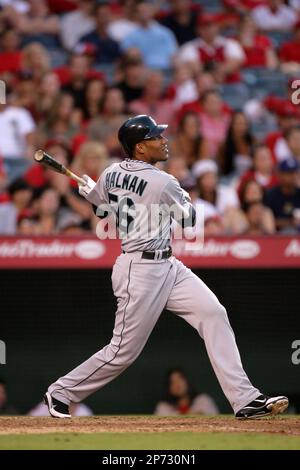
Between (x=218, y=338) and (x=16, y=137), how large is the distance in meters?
5.22

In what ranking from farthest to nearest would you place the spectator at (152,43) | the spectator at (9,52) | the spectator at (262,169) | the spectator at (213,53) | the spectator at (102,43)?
the spectator at (152,43)
the spectator at (102,43)
the spectator at (213,53)
the spectator at (9,52)
the spectator at (262,169)

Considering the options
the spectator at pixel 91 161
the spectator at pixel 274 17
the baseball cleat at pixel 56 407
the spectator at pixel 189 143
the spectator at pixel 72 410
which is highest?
the spectator at pixel 274 17

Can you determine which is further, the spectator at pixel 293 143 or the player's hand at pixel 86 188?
the spectator at pixel 293 143

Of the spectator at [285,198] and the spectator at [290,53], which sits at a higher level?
the spectator at [290,53]

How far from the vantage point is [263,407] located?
6305 millimetres

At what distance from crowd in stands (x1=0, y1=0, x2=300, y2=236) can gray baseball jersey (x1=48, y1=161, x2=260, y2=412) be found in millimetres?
2734

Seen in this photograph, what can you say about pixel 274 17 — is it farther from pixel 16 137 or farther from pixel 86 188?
pixel 86 188

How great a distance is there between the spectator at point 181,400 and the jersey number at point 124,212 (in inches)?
114

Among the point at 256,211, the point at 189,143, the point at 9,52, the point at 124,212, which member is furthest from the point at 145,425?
the point at 9,52

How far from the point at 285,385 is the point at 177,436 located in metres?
3.26

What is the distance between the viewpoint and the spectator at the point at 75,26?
12531 millimetres

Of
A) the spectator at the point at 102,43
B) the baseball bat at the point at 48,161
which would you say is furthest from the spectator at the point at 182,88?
the baseball bat at the point at 48,161

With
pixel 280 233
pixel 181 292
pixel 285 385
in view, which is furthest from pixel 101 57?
pixel 181 292

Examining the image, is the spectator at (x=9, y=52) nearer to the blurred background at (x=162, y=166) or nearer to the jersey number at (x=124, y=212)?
the blurred background at (x=162, y=166)
